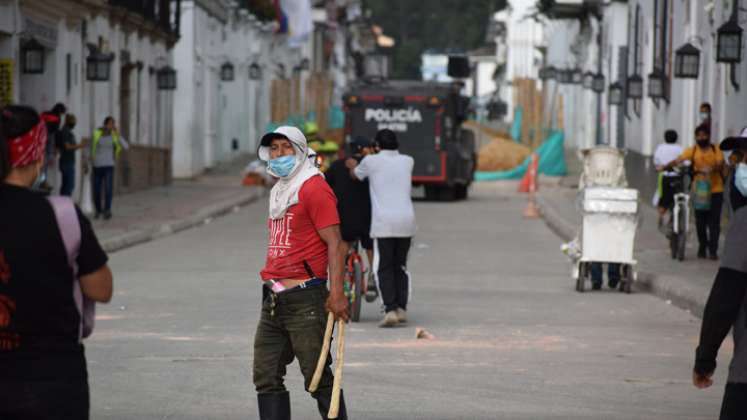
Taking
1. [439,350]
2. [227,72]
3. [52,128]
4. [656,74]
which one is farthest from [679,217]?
[227,72]

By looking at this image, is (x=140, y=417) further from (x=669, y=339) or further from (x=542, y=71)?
(x=542, y=71)

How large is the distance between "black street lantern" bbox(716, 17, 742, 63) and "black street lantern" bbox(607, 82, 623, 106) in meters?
19.0

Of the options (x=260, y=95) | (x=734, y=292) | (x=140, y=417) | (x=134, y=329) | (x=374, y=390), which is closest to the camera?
(x=734, y=292)

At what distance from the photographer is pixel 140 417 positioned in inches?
382

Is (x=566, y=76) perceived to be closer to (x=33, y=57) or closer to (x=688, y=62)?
(x=688, y=62)

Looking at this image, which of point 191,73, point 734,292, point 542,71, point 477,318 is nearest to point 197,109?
point 191,73

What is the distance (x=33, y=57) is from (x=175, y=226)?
3697mm

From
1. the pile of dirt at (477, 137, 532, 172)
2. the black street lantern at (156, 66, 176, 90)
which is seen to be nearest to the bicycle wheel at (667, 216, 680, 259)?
the black street lantern at (156, 66, 176, 90)

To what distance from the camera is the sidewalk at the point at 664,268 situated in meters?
17.1

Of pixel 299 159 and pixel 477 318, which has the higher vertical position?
pixel 299 159

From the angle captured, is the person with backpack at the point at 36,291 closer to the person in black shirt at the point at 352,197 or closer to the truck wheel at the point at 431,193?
the person in black shirt at the point at 352,197

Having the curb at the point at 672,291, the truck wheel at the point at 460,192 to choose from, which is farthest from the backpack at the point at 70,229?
the truck wheel at the point at 460,192

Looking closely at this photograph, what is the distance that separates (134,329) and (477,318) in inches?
131

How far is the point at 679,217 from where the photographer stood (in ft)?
69.8
